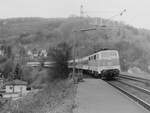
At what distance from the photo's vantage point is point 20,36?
6314 inches

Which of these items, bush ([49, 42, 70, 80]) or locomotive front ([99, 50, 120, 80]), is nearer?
locomotive front ([99, 50, 120, 80])

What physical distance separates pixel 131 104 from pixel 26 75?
6329cm

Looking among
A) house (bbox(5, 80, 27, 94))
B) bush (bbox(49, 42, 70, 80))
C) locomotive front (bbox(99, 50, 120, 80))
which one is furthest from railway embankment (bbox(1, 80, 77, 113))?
house (bbox(5, 80, 27, 94))

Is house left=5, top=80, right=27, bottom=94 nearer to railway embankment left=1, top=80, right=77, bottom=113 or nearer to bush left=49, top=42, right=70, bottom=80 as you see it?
bush left=49, top=42, right=70, bottom=80

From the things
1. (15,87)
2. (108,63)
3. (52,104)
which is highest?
(108,63)

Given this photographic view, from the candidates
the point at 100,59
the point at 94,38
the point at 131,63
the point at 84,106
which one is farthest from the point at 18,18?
the point at 84,106

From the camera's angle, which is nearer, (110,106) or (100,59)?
(110,106)

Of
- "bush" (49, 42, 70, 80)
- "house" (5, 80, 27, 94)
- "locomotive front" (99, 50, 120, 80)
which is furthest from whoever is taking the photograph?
"house" (5, 80, 27, 94)

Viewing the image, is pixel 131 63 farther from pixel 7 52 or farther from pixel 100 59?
pixel 7 52

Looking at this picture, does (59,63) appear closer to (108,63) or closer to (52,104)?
(108,63)

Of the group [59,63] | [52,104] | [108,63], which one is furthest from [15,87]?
[52,104]

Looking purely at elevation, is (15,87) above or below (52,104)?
below

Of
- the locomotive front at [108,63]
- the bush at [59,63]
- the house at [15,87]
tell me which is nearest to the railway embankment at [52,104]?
the locomotive front at [108,63]

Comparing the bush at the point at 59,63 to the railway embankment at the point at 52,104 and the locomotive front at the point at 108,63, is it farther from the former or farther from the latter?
the railway embankment at the point at 52,104
